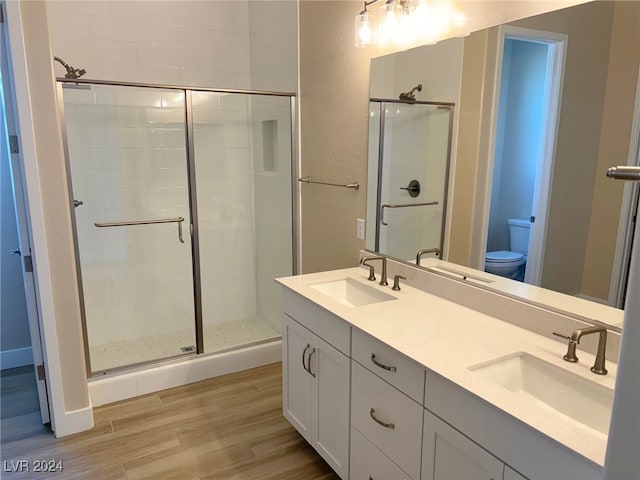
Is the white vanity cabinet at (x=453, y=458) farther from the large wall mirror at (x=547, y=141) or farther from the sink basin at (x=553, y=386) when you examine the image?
the large wall mirror at (x=547, y=141)

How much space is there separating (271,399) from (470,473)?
67.2 inches

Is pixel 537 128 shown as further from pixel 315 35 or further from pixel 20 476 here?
pixel 20 476

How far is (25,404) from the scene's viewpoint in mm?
2709

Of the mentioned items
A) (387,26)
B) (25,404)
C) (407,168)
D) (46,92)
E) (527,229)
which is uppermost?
(387,26)

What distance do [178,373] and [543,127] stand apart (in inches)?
98.6

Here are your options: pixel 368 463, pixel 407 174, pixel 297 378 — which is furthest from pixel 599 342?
pixel 297 378

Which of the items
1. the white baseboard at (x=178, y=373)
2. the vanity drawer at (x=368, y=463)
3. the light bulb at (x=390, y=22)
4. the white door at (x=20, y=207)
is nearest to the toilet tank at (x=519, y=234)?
the vanity drawer at (x=368, y=463)

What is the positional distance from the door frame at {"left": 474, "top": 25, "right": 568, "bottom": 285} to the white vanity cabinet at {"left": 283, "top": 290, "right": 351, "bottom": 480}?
2.56 ft

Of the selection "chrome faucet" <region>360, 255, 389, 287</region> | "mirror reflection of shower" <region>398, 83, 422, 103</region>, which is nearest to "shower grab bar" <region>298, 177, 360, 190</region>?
"chrome faucet" <region>360, 255, 389, 287</region>

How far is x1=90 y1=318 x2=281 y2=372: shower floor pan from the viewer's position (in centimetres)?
301

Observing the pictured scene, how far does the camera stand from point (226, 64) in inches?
141

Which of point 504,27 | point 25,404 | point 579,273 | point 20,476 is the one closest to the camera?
point 579,273

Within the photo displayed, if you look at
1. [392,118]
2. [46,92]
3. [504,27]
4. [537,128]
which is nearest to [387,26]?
[392,118]

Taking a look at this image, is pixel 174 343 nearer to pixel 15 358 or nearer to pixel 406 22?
pixel 15 358
